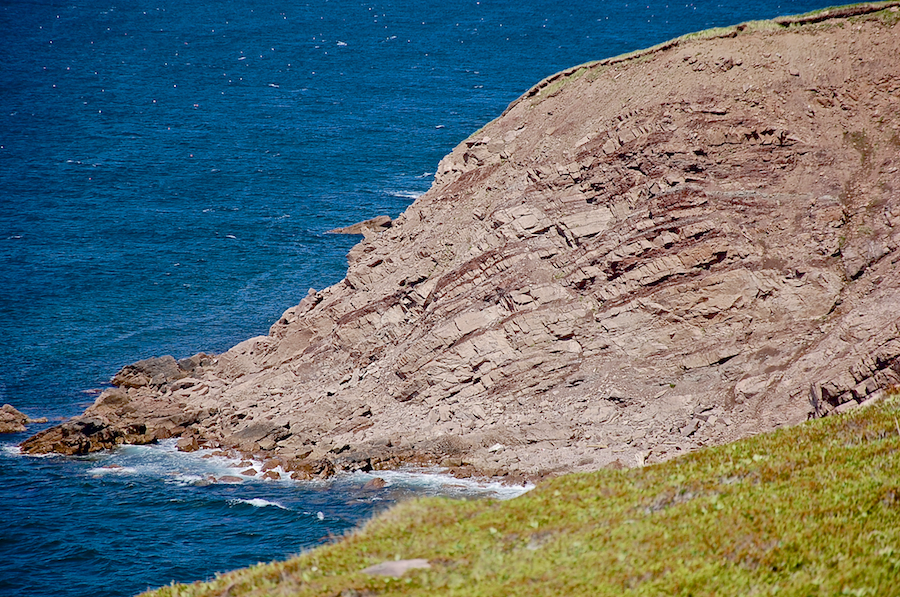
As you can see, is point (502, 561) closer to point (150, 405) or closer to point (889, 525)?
point (889, 525)

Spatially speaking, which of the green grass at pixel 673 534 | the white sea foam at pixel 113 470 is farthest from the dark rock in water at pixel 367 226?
the green grass at pixel 673 534

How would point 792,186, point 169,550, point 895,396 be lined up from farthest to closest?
point 792,186 < point 169,550 < point 895,396

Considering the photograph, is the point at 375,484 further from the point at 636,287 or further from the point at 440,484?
the point at 636,287

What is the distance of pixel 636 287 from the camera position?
46875mm

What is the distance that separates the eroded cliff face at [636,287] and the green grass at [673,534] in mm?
19889

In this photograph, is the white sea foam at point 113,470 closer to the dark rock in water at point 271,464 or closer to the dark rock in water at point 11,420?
the dark rock in water at point 271,464

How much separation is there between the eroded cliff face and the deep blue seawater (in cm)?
476

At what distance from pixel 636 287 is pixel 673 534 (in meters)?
30.6

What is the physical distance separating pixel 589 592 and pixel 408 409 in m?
34.1

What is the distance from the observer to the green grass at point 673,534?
1555 centimetres

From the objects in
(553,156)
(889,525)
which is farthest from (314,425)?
(889,525)

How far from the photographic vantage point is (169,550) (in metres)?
43.0

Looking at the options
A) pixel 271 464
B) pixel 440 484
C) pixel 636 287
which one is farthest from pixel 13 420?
pixel 636 287

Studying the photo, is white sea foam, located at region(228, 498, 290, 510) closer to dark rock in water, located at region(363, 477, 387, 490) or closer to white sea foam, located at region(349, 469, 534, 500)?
white sea foam, located at region(349, 469, 534, 500)
